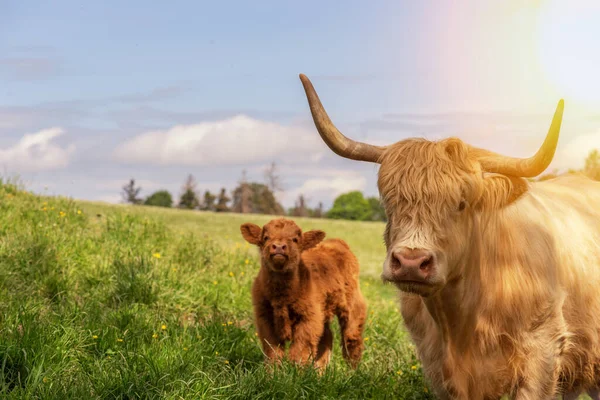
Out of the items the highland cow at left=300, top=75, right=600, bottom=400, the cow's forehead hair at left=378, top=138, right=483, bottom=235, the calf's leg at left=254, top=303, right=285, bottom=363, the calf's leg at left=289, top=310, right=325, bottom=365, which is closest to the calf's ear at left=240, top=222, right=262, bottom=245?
the calf's leg at left=254, top=303, right=285, bottom=363

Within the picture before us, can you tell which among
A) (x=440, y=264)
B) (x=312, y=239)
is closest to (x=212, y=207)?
(x=312, y=239)

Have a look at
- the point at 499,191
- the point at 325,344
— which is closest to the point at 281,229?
the point at 325,344

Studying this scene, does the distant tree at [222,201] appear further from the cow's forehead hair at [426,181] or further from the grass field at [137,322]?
the cow's forehead hair at [426,181]

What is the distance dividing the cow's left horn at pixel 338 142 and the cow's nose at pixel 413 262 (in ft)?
3.00

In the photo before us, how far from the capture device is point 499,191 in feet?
15.1

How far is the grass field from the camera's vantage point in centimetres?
543

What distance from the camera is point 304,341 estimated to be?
7094mm

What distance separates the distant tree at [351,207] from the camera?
81625 millimetres

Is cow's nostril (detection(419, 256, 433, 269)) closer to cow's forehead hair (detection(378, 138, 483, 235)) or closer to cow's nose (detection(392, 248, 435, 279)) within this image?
cow's nose (detection(392, 248, 435, 279))

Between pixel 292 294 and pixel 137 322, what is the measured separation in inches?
63.7

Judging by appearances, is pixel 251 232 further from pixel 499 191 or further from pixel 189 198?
pixel 189 198

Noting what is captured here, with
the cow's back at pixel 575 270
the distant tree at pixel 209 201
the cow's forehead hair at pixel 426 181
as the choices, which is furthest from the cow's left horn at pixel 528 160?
the distant tree at pixel 209 201

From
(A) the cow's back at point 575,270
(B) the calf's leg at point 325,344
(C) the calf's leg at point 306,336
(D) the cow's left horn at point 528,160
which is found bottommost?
(B) the calf's leg at point 325,344

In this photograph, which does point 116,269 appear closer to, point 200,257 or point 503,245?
point 200,257
